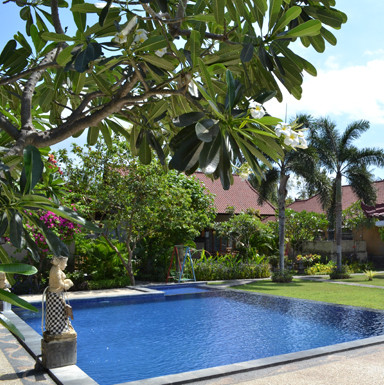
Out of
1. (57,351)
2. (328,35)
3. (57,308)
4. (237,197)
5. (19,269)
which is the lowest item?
(57,351)

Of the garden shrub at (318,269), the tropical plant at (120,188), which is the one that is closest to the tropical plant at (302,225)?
the garden shrub at (318,269)

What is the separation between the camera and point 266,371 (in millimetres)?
5965

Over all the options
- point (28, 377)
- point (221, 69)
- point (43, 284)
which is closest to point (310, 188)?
point (43, 284)

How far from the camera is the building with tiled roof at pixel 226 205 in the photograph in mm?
25219

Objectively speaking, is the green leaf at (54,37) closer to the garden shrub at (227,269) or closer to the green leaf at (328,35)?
the green leaf at (328,35)

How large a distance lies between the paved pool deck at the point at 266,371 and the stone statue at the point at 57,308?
464 millimetres

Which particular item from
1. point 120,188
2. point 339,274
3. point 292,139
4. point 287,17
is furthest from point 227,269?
point 287,17

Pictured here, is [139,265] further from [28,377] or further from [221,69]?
[221,69]

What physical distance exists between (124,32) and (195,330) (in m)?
8.74

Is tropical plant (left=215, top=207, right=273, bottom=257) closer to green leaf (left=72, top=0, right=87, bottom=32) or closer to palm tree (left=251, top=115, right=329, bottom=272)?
palm tree (left=251, top=115, right=329, bottom=272)

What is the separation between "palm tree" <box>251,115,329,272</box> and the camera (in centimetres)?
1866

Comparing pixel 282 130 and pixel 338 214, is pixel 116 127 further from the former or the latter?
pixel 338 214

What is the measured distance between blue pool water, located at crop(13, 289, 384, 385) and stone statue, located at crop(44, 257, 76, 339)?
134 centimetres

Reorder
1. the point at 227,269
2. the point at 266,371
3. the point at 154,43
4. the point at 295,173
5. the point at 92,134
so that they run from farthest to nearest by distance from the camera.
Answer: the point at 295,173, the point at 227,269, the point at 266,371, the point at 92,134, the point at 154,43
